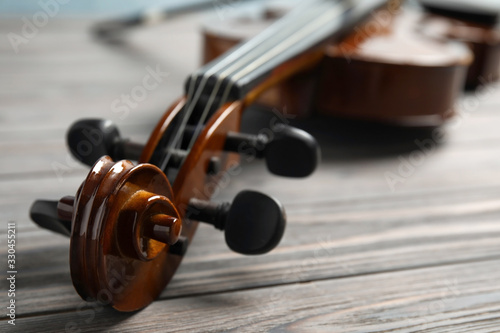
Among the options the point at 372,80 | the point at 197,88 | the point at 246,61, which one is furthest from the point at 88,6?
the point at 197,88

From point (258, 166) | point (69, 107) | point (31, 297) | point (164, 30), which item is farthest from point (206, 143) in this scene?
point (164, 30)

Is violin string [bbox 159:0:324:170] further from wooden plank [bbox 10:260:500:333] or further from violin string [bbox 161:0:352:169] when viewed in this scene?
wooden plank [bbox 10:260:500:333]

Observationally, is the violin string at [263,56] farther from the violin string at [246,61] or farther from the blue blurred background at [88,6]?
the blue blurred background at [88,6]

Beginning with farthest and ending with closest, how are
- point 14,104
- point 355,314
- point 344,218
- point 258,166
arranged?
point 14,104 < point 258,166 < point 344,218 < point 355,314

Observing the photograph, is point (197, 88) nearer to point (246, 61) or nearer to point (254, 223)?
point (246, 61)

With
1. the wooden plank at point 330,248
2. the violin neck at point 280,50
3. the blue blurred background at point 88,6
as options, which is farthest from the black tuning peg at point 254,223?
the blue blurred background at point 88,6

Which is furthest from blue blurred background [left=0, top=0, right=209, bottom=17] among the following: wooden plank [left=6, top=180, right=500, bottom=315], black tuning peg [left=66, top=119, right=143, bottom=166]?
black tuning peg [left=66, top=119, right=143, bottom=166]

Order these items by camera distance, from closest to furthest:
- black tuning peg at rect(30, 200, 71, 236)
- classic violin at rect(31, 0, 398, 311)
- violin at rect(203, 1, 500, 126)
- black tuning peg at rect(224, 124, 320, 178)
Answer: classic violin at rect(31, 0, 398, 311) < black tuning peg at rect(30, 200, 71, 236) < black tuning peg at rect(224, 124, 320, 178) < violin at rect(203, 1, 500, 126)

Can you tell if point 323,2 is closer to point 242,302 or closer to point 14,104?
point 14,104
